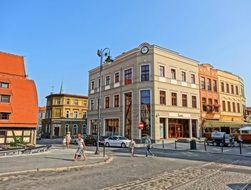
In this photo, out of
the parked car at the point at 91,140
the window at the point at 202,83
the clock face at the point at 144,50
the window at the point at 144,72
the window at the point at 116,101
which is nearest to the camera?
the parked car at the point at 91,140

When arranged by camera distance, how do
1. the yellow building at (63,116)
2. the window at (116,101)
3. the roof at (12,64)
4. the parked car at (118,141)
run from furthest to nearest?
the yellow building at (63,116), the window at (116,101), the roof at (12,64), the parked car at (118,141)

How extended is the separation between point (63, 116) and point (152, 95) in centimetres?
3758

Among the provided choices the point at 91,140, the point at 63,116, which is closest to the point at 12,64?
the point at 91,140

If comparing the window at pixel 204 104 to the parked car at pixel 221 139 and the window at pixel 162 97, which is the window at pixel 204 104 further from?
the parked car at pixel 221 139

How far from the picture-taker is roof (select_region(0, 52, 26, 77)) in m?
31.6

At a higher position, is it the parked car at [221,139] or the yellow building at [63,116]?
the yellow building at [63,116]

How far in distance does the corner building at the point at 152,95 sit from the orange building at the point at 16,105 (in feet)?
43.6

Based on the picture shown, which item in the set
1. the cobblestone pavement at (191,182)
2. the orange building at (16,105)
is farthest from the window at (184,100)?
the cobblestone pavement at (191,182)

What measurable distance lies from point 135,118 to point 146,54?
982 centimetres

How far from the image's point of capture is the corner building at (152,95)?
3694 cm

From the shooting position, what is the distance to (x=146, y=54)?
38156 mm

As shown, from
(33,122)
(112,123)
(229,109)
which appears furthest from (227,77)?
(33,122)

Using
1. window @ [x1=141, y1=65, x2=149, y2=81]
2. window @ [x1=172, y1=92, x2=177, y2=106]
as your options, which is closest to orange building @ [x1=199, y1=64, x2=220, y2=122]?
window @ [x1=172, y1=92, x2=177, y2=106]

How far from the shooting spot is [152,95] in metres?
36.7
